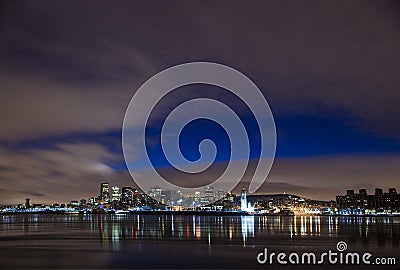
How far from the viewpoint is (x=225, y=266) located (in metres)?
20.0

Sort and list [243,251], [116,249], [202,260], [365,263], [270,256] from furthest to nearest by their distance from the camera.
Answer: [116,249]
[243,251]
[270,256]
[202,260]
[365,263]

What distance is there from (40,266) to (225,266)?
8375mm

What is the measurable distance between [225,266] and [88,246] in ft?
42.4

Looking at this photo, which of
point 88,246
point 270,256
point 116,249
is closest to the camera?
point 270,256

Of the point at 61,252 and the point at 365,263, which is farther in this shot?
the point at 61,252

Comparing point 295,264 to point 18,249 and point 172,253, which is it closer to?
point 172,253

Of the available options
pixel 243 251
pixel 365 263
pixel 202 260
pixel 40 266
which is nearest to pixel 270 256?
pixel 243 251

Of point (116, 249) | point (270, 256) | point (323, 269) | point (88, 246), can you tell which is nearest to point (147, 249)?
point (116, 249)

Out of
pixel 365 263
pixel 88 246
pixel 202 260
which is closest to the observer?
pixel 365 263

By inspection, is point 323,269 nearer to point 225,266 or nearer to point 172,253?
point 225,266

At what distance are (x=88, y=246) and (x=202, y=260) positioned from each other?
10602 millimetres

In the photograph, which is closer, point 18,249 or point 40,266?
point 40,266

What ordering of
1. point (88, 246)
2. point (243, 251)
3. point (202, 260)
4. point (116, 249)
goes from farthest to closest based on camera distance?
point (88, 246) < point (116, 249) < point (243, 251) < point (202, 260)

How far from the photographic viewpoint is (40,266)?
20562 millimetres
